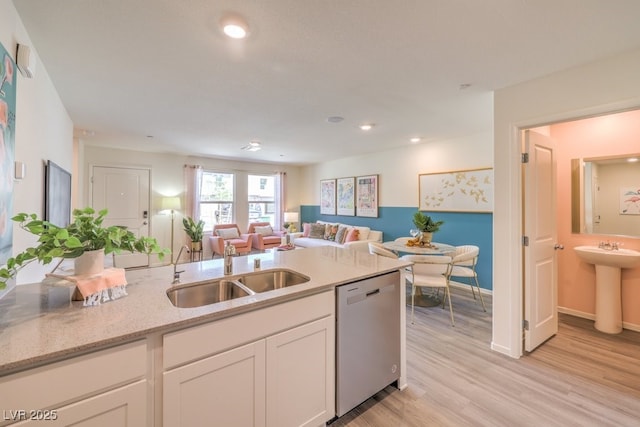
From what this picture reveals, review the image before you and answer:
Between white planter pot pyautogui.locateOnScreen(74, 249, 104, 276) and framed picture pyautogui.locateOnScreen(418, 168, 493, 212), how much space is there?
15.1ft

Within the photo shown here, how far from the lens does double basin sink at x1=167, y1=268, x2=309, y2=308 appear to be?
1570 millimetres

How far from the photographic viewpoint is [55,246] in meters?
1.10

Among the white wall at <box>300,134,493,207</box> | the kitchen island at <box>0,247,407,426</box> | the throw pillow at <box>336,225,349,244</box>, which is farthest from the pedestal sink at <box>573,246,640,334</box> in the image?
the throw pillow at <box>336,225,349,244</box>

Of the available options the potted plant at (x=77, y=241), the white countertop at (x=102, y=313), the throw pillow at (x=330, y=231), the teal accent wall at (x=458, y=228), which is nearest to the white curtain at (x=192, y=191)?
the throw pillow at (x=330, y=231)

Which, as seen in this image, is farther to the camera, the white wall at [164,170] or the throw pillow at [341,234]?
the throw pillow at [341,234]

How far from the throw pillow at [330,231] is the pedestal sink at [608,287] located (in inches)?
165

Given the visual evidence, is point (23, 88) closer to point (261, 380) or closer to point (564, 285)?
point (261, 380)

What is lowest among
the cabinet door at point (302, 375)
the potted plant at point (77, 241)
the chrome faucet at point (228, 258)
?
the cabinet door at point (302, 375)

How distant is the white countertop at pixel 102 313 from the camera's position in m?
0.89

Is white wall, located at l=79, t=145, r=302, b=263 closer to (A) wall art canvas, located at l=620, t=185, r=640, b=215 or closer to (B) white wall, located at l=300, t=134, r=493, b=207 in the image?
(B) white wall, located at l=300, t=134, r=493, b=207

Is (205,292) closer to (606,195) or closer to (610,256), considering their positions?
(610,256)

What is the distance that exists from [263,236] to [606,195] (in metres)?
6.01

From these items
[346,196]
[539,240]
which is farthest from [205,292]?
[346,196]

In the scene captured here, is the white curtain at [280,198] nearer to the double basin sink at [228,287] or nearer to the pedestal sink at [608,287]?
the double basin sink at [228,287]
